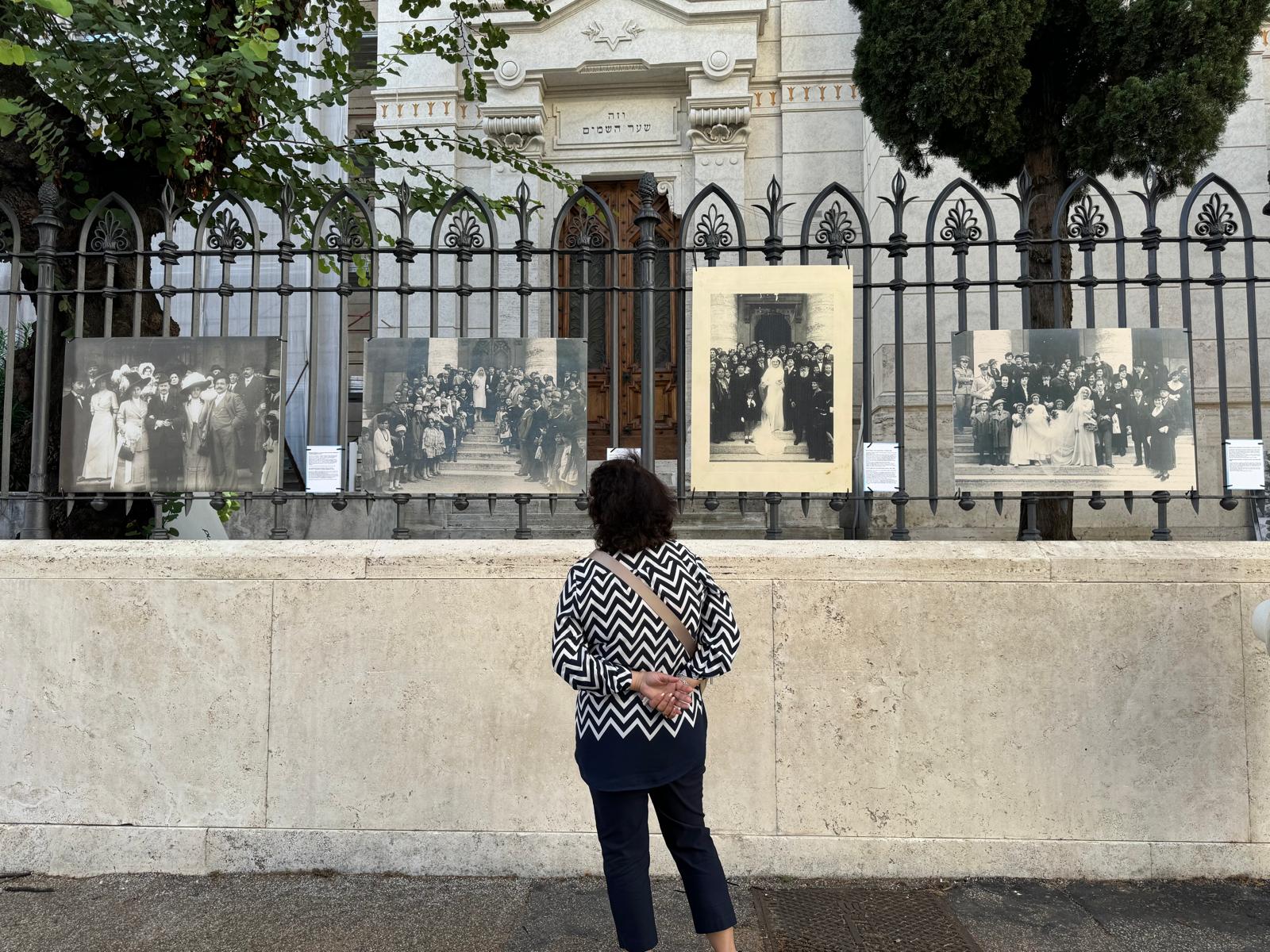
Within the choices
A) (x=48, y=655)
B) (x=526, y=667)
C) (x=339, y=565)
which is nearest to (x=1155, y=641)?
(x=526, y=667)

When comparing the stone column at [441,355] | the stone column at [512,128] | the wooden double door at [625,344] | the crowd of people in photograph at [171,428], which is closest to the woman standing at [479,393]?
the stone column at [441,355]

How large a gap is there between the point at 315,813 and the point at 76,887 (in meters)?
1.07

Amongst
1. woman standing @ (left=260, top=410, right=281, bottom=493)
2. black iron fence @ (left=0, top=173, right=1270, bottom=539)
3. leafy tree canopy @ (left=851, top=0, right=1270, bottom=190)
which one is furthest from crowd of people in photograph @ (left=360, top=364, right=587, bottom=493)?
leafy tree canopy @ (left=851, top=0, right=1270, bottom=190)

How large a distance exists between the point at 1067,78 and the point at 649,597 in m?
4.86

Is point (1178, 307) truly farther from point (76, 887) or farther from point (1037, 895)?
point (76, 887)

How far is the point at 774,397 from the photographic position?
4.44m

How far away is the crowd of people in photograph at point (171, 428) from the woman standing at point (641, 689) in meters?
2.35

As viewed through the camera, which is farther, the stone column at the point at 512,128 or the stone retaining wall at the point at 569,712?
the stone column at the point at 512,128

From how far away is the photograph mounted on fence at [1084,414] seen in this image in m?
4.32

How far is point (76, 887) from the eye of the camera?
4090 mm

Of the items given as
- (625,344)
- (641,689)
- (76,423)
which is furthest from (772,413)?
(625,344)

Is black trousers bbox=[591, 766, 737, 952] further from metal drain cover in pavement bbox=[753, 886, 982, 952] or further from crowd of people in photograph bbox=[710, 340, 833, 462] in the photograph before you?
crowd of people in photograph bbox=[710, 340, 833, 462]

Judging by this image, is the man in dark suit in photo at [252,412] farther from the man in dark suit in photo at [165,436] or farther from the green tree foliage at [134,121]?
the green tree foliage at [134,121]

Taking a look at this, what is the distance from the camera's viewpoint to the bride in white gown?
442 cm
